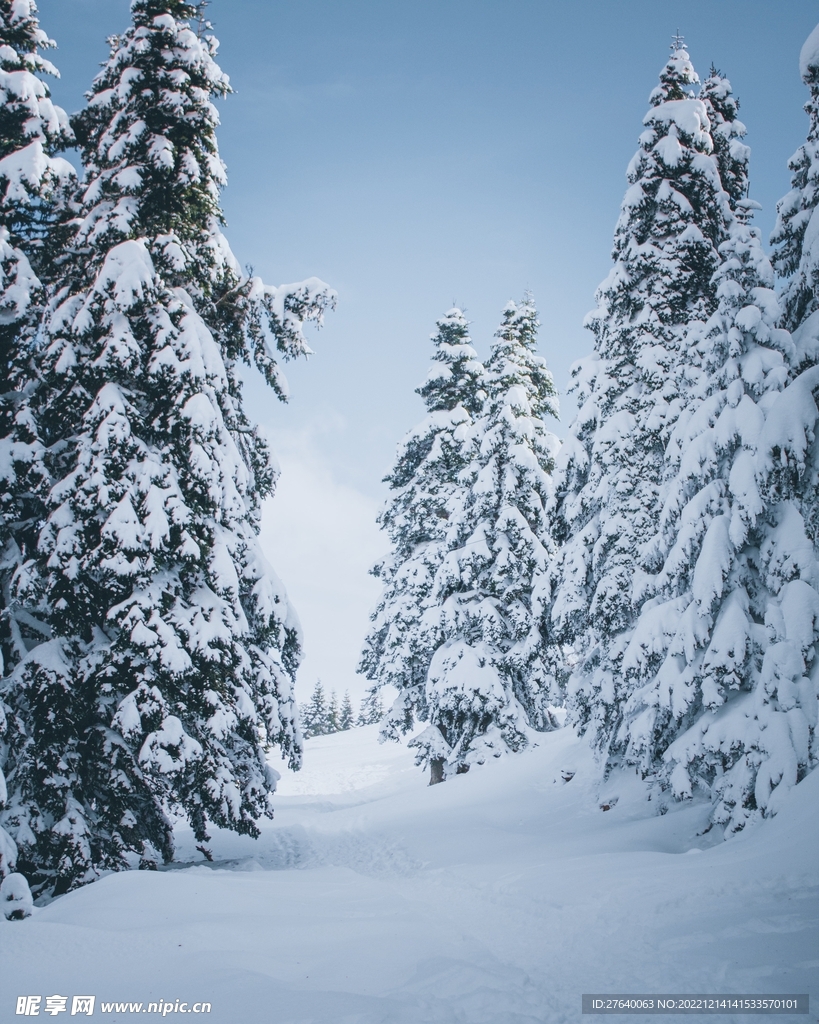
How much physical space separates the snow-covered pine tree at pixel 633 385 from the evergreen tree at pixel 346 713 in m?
53.3

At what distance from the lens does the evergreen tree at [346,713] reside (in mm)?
63519

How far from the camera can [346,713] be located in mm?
64625

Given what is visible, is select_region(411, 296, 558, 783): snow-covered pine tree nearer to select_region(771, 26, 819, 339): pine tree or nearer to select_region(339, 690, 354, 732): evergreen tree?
select_region(771, 26, 819, 339): pine tree

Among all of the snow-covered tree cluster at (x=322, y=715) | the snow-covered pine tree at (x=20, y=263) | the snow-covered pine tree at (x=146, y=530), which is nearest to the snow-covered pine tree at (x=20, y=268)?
the snow-covered pine tree at (x=20, y=263)

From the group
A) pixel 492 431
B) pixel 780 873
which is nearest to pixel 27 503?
pixel 780 873

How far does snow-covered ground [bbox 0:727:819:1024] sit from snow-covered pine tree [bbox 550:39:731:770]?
3886 mm

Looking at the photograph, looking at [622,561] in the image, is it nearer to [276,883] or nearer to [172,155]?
[276,883]

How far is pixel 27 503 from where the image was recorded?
950 centimetres

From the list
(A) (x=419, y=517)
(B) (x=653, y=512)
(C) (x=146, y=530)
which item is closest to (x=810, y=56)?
(B) (x=653, y=512)

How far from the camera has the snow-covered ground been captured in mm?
4562

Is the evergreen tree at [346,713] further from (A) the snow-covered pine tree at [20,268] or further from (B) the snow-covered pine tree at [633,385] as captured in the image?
(A) the snow-covered pine tree at [20,268]

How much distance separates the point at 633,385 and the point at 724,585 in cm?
598

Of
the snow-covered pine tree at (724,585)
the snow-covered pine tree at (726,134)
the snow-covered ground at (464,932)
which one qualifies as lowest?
the snow-covered ground at (464,932)

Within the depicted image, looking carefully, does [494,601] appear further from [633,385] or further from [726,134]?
[726,134]
